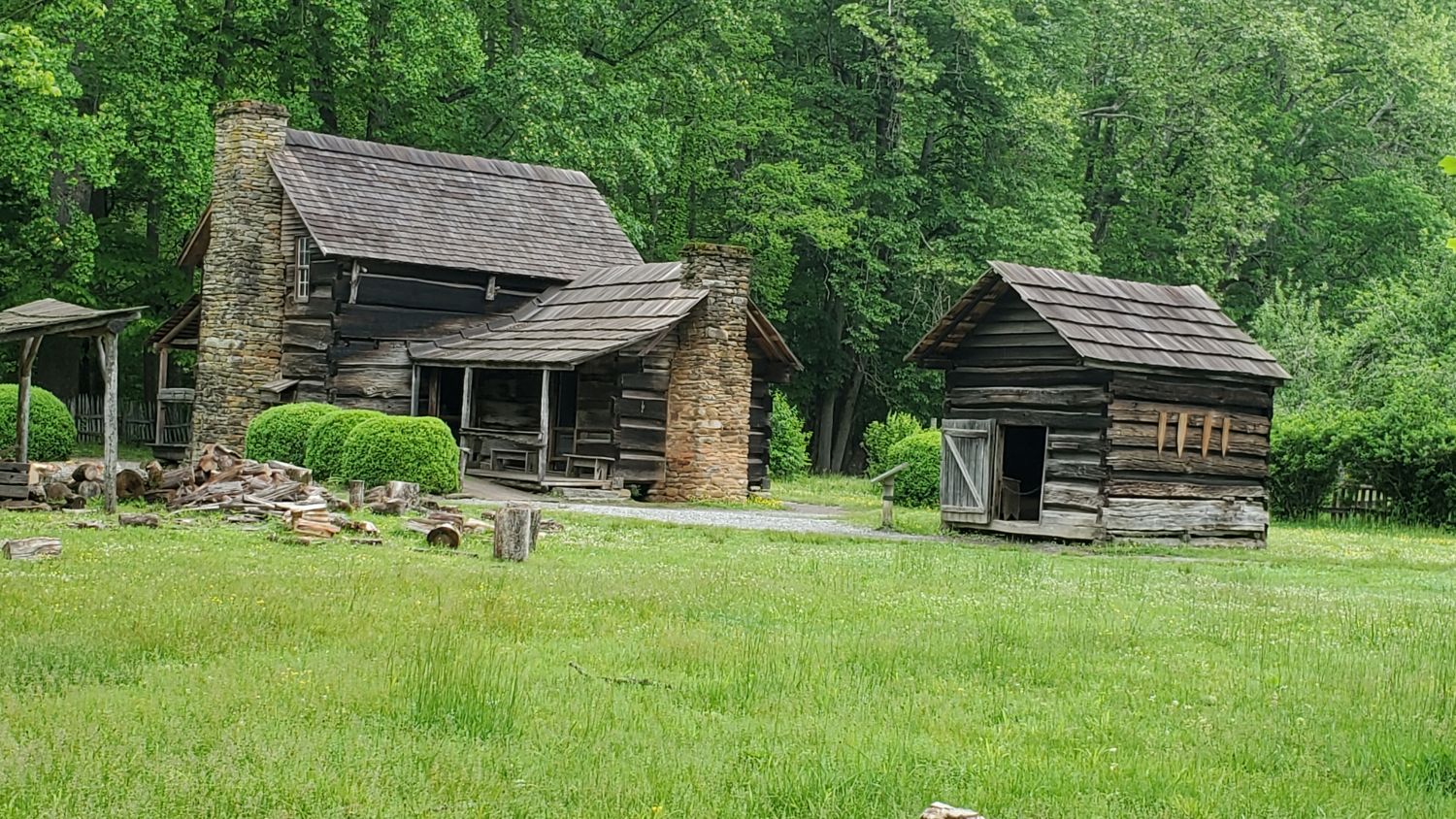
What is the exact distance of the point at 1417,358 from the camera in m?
40.6

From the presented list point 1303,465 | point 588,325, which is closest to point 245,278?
point 588,325

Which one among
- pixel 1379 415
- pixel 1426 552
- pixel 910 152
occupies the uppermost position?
pixel 910 152

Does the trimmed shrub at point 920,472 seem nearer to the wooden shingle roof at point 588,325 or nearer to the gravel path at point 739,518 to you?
the gravel path at point 739,518

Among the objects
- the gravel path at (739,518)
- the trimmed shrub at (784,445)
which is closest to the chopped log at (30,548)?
the gravel path at (739,518)

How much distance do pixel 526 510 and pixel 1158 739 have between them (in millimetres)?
9628

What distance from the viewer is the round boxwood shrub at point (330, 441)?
28.6m

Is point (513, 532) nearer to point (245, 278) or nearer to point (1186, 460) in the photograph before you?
point (1186, 460)

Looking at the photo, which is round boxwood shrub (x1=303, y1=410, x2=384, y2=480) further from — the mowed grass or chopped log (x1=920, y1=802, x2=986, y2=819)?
chopped log (x1=920, y1=802, x2=986, y2=819)

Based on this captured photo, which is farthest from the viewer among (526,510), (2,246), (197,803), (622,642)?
(2,246)

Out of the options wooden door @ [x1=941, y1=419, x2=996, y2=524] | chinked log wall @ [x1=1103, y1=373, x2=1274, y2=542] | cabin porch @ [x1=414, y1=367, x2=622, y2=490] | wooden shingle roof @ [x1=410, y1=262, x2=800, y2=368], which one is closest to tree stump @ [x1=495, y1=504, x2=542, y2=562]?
wooden door @ [x1=941, y1=419, x2=996, y2=524]

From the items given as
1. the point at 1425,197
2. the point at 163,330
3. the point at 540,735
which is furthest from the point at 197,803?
the point at 1425,197

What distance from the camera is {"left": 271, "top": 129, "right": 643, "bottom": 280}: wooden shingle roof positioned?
3572cm

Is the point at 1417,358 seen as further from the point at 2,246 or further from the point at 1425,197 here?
the point at 2,246

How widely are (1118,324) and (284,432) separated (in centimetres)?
1537
